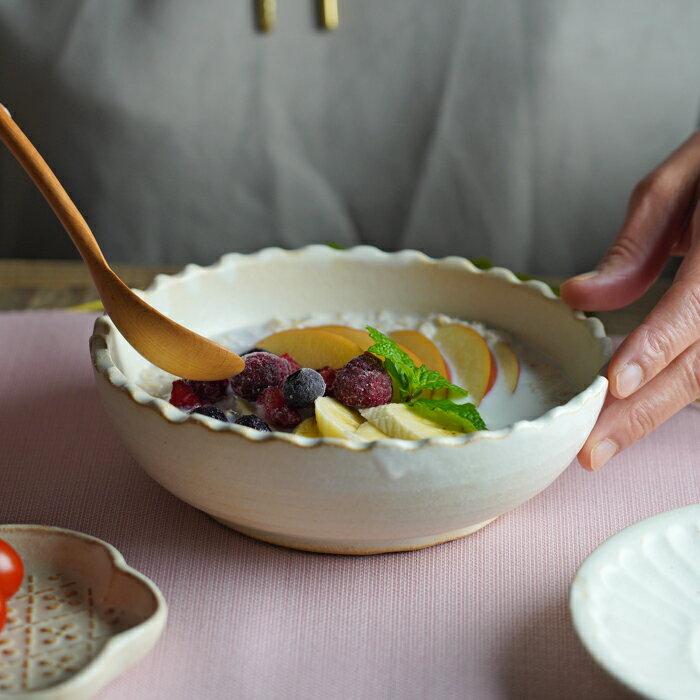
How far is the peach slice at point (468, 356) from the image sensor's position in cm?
95

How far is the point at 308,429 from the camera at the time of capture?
0.82m

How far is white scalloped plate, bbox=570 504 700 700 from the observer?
0.60m

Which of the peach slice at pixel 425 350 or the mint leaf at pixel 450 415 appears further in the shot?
the peach slice at pixel 425 350

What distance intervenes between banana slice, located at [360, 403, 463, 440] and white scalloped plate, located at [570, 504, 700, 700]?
0.17m

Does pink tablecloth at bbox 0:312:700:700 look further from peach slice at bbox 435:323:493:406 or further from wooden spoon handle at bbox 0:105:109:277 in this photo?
wooden spoon handle at bbox 0:105:109:277

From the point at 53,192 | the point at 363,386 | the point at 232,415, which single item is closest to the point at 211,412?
the point at 232,415

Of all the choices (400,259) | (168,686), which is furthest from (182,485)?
(400,259)

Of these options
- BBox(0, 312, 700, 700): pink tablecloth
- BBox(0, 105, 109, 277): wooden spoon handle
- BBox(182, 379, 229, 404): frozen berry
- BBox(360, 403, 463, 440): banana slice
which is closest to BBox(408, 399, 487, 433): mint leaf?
BBox(360, 403, 463, 440): banana slice

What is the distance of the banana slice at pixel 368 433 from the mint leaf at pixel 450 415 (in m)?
0.05

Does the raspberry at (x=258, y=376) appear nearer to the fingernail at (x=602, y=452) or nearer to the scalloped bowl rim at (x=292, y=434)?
the scalloped bowl rim at (x=292, y=434)

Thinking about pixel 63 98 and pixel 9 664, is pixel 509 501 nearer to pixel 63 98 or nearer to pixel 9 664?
pixel 9 664

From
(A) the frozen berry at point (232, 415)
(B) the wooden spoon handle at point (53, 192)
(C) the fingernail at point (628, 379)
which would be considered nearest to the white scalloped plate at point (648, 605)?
(C) the fingernail at point (628, 379)

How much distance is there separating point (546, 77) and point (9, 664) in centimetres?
151

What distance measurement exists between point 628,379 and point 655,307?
0.41 ft
